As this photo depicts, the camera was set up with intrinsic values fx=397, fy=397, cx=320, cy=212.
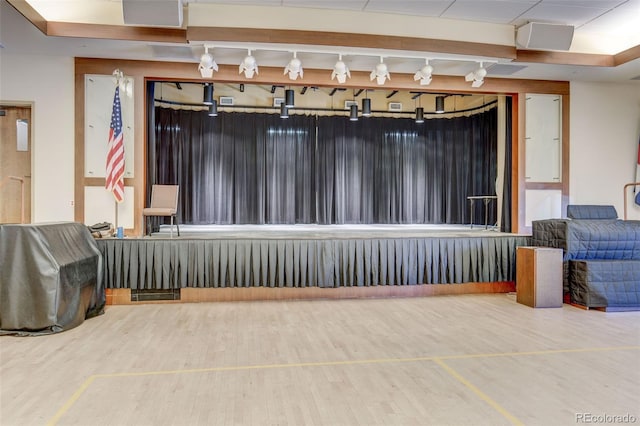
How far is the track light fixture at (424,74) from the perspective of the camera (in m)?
5.68

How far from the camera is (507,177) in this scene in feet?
23.6

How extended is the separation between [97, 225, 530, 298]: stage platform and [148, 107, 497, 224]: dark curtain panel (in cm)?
446

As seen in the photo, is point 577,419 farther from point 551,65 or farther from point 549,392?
point 551,65

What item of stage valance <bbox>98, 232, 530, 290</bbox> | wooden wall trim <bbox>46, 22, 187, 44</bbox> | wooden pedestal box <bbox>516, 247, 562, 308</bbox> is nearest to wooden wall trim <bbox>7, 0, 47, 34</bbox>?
wooden wall trim <bbox>46, 22, 187, 44</bbox>

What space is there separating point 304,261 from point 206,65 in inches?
114

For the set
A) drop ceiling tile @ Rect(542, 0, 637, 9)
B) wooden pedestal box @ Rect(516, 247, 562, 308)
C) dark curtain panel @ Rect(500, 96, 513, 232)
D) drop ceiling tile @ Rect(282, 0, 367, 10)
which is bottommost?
wooden pedestal box @ Rect(516, 247, 562, 308)

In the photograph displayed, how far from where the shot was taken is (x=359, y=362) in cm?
296

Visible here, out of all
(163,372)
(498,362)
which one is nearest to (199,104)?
(163,372)

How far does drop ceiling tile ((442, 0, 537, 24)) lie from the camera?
498 cm

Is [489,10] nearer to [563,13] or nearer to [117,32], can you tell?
[563,13]

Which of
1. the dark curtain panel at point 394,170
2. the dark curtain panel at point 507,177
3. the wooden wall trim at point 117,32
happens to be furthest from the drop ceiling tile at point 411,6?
the dark curtain panel at point 394,170

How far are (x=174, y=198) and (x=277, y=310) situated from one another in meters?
2.66

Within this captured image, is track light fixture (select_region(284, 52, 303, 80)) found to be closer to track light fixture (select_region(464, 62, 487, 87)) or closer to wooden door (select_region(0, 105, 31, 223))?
track light fixture (select_region(464, 62, 487, 87))

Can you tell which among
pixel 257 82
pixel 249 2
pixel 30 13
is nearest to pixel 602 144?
pixel 257 82
